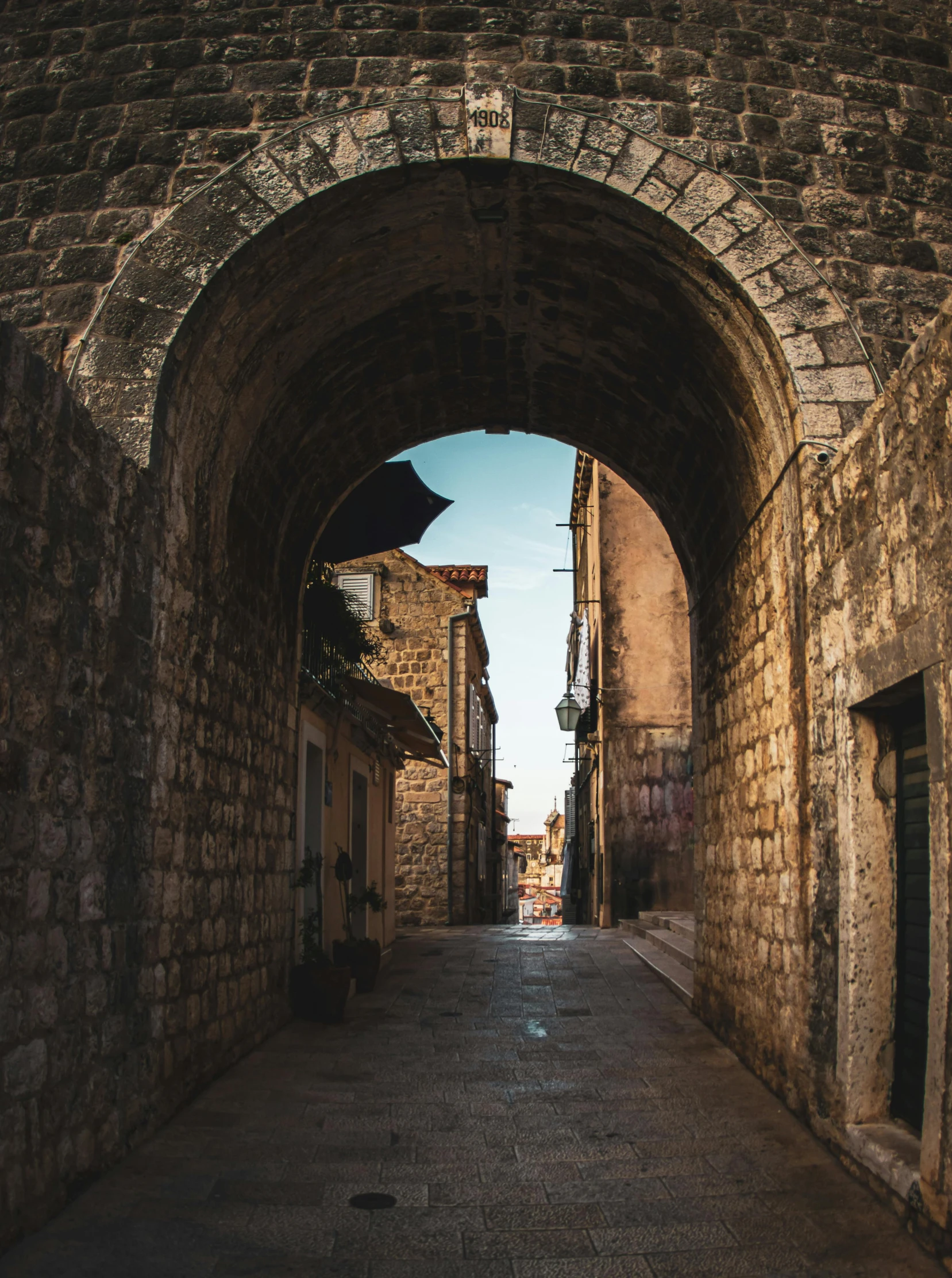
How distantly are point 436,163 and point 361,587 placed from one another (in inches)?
545

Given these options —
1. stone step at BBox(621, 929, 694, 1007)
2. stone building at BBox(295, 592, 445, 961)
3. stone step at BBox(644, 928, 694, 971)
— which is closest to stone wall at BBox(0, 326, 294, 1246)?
stone building at BBox(295, 592, 445, 961)

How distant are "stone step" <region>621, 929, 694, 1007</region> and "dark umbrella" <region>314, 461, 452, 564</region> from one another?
449cm

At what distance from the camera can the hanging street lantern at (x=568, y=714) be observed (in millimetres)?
13992

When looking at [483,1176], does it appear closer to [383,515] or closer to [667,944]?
[667,944]

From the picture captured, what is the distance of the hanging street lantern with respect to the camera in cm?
1399

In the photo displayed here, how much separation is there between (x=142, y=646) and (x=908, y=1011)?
11.5ft

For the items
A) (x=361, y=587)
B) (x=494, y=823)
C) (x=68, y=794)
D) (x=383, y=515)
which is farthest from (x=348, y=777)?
(x=494, y=823)

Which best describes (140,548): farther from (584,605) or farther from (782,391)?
(584,605)

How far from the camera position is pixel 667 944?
399 inches

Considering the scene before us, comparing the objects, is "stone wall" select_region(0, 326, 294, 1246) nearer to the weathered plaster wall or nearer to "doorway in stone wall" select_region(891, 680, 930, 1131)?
"doorway in stone wall" select_region(891, 680, 930, 1131)

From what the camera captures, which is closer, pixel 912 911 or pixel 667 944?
pixel 912 911

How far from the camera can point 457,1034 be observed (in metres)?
6.82

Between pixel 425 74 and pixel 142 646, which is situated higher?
pixel 425 74

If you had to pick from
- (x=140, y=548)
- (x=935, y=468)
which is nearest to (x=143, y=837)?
(x=140, y=548)
